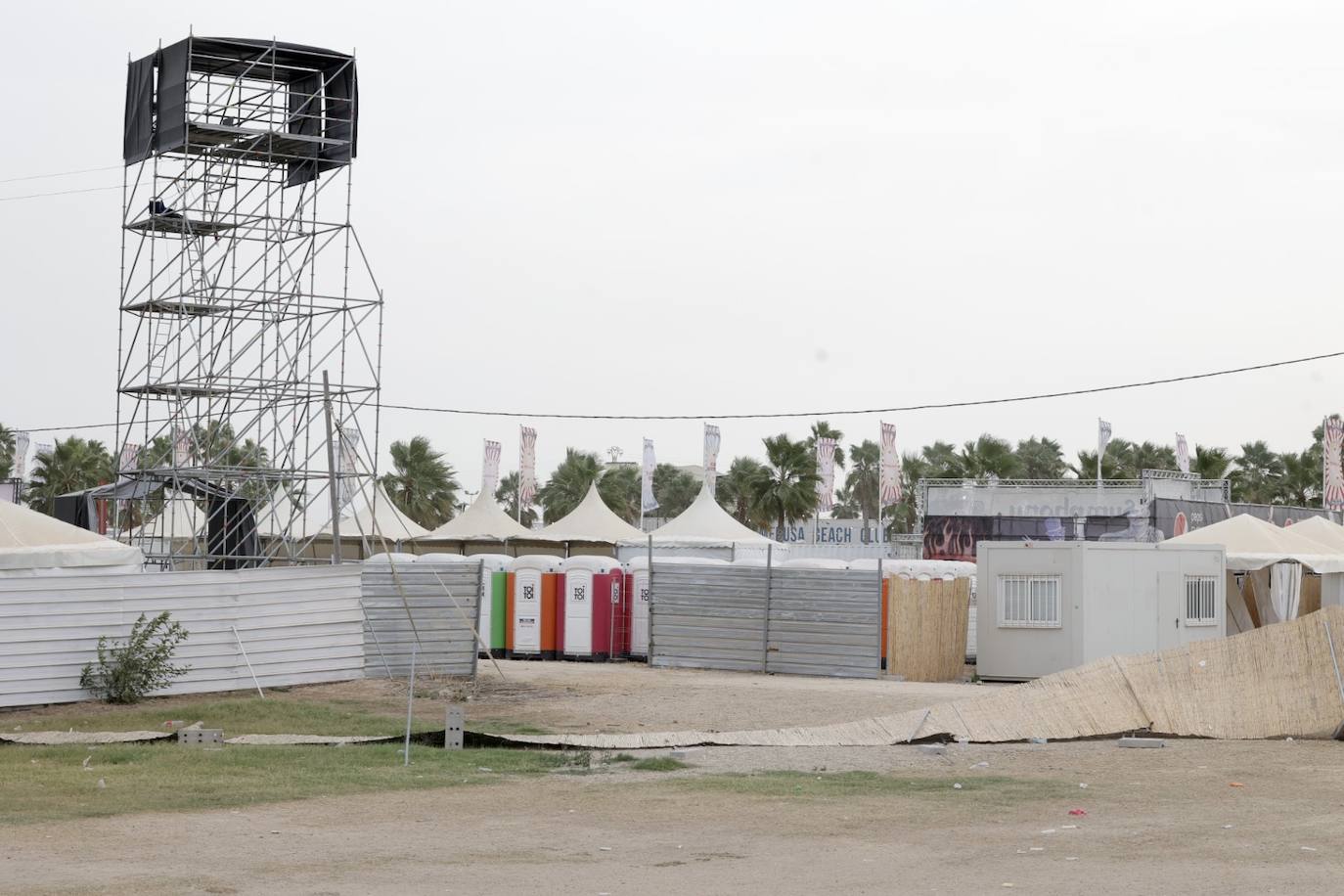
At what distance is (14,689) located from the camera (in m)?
19.6

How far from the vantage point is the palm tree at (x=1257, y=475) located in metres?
77.5

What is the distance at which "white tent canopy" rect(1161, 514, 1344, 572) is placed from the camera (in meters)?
31.8

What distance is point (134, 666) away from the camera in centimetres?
2025

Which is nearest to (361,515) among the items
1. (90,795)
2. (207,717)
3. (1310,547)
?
(1310,547)

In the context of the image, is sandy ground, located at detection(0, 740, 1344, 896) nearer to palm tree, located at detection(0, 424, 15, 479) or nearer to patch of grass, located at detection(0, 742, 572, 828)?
patch of grass, located at detection(0, 742, 572, 828)

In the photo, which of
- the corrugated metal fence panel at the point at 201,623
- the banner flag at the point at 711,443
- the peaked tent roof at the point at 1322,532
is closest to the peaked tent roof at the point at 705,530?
the banner flag at the point at 711,443

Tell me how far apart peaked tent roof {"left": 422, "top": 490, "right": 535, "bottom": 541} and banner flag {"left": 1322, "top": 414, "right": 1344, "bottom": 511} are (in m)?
29.8

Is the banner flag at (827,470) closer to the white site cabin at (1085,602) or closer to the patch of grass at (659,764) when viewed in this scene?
the white site cabin at (1085,602)

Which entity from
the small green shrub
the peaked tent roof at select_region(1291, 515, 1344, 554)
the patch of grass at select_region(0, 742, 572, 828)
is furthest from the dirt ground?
the peaked tent roof at select_region(1291, 515, 1344, 554)

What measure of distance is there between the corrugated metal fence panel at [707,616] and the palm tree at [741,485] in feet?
130

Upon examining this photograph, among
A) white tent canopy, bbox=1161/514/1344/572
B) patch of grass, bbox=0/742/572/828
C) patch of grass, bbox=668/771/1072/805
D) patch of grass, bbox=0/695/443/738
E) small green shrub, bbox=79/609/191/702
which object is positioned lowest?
patch of grass, bbox=0/695/443/738

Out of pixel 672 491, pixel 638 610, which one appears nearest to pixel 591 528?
pixel 638 610

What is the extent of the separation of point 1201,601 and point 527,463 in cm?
3875

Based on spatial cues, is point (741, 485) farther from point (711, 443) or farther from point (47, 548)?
point (47, 548)
